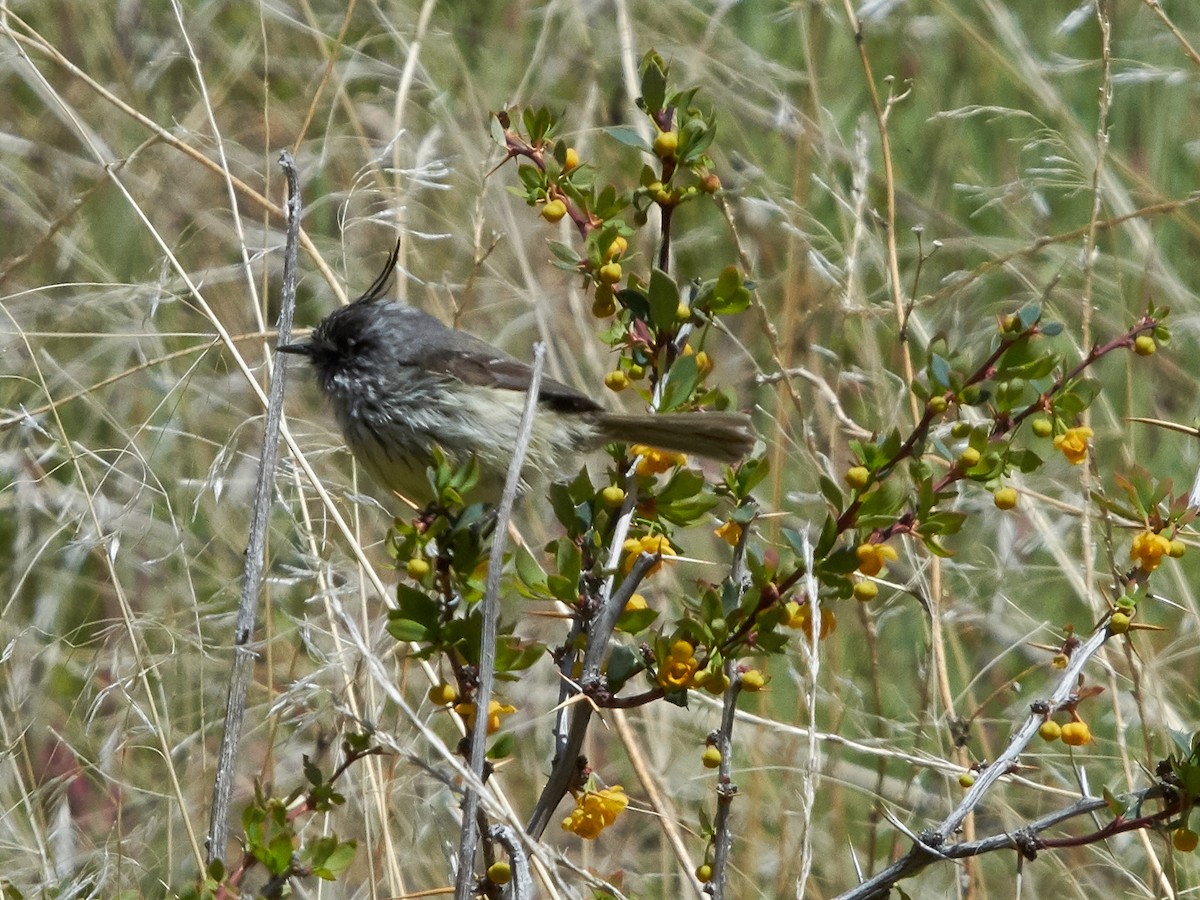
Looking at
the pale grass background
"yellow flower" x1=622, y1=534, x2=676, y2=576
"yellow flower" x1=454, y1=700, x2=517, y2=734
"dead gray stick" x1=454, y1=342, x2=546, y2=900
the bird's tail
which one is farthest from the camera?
the pale grass background

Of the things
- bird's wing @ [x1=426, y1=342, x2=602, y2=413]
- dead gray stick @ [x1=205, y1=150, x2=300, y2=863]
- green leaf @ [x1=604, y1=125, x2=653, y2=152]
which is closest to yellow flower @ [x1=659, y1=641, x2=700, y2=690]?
dead gray stick @ [x1=205, y1=150, x2=300, y2=863]

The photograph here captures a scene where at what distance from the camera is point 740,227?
4602 mm

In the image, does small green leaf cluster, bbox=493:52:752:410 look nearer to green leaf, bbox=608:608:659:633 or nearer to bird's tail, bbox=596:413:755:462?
bird's tail, bbox=596:413:755:462

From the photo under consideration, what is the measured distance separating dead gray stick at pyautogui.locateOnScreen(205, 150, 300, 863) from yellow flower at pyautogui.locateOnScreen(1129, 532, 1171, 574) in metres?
1.20

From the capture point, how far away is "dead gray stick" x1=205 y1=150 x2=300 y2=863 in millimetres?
1766

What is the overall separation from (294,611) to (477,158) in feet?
4.62

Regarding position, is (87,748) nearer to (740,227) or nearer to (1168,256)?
(740,227)

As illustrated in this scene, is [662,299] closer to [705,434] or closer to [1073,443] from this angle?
[705,434]

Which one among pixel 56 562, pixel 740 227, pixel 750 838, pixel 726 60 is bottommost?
pixel 750 838

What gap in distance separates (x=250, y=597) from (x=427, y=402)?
133 cm

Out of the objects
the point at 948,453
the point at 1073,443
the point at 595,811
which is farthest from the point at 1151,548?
the point at 595,811

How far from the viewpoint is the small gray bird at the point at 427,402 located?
3084mm

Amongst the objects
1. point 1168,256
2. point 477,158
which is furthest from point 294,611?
point 1168,256

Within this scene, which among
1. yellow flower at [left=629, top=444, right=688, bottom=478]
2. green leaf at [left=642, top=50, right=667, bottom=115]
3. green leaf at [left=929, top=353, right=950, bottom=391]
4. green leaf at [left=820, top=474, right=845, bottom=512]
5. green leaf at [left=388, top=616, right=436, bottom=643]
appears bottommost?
yellow flower at [left=629, top=444, right=688, bottom=478]
